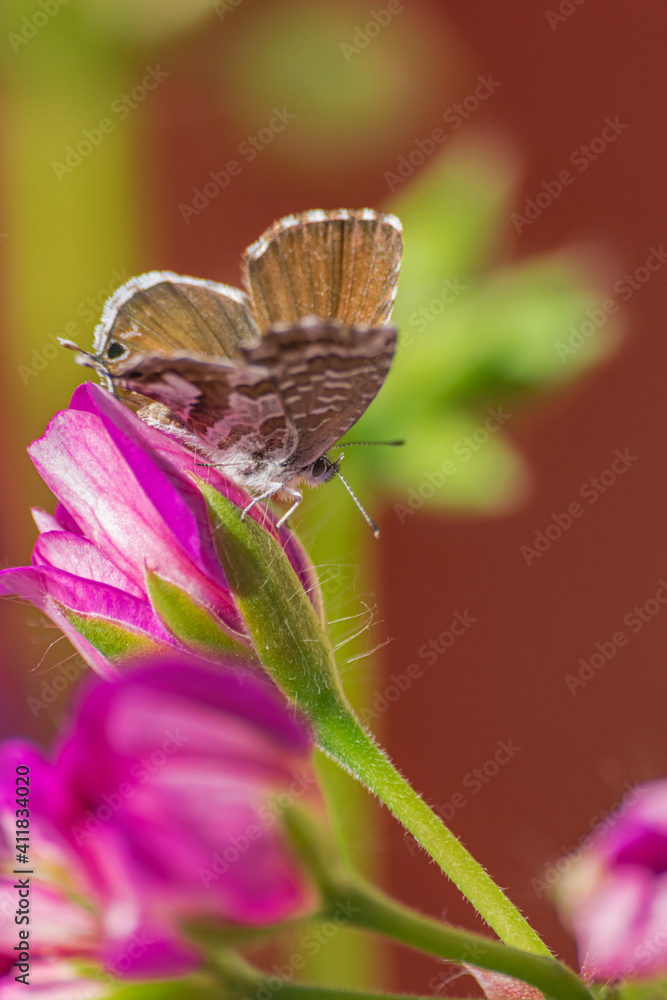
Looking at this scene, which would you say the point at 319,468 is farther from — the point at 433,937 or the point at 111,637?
the point at 433,937

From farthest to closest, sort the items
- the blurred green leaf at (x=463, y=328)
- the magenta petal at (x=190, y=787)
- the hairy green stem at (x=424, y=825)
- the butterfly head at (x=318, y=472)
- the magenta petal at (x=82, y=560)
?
the blurred green leaf at (x=463, y=328)
the butterfly head at (x=318, y=472)
the magenta petal at (x=82, y=560)
the hairy green stem at (x=424, y=825)
the magenta petal at (x=190, y=787)

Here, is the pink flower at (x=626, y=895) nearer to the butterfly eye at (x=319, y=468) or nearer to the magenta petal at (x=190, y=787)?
the magenta petal at (x=190, y=787)

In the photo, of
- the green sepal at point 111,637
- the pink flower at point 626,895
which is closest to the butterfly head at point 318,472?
the green sepal at point 111,637

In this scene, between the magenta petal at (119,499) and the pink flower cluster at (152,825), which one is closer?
the pink flower cluster at (152,825)

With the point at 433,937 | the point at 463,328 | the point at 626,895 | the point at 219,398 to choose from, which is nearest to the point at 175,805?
the point at 433,937

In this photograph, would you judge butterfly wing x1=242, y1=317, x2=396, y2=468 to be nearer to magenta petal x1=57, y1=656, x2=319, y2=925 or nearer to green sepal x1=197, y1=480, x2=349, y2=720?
green sepal x1=197, y1=480, x2=349, y2=720

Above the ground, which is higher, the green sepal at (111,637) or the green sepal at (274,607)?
the green sepal at (274,607)

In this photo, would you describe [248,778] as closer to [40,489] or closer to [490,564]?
[40,489]
